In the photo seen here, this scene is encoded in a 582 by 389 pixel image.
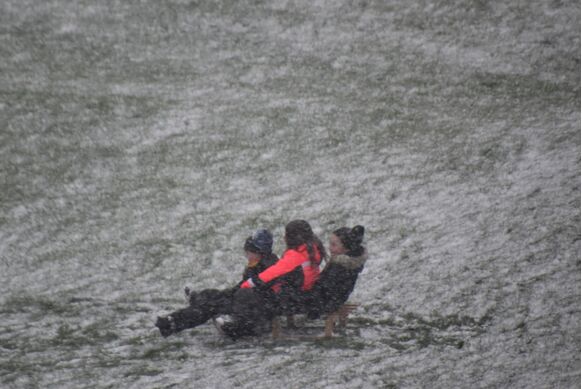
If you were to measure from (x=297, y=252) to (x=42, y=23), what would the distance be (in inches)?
775

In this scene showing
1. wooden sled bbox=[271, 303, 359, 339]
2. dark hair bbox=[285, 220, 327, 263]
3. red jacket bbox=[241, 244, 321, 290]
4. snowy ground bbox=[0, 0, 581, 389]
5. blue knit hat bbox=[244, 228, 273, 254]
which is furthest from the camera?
snowy ground bbox=[0, 0, 581, 389]

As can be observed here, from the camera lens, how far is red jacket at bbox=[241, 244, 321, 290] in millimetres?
8172

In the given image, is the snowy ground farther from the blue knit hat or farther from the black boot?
the blue knit hat

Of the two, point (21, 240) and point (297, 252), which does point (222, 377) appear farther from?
point (21, 240)

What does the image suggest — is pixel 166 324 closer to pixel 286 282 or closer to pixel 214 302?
pixel 214 302

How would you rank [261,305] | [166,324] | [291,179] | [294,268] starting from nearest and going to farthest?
[294,268] → [261,305] → [166,324] → [291,179]

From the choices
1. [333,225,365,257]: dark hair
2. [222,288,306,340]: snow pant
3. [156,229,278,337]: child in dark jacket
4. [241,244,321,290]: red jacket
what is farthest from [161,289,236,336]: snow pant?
[333,225,365,257]: dark hair

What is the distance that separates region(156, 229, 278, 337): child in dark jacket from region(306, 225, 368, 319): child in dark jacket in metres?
0.80

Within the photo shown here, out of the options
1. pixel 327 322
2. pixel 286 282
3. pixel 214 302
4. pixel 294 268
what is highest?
pixel 294 268

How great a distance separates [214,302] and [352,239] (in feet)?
6.69

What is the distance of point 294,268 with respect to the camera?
824 centimetres

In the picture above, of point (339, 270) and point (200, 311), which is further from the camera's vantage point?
point (200, 311)

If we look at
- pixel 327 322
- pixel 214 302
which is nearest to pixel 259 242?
pixel 214 302

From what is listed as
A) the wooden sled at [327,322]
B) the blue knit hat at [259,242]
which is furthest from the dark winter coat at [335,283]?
the blue knit hat at [259,242]
